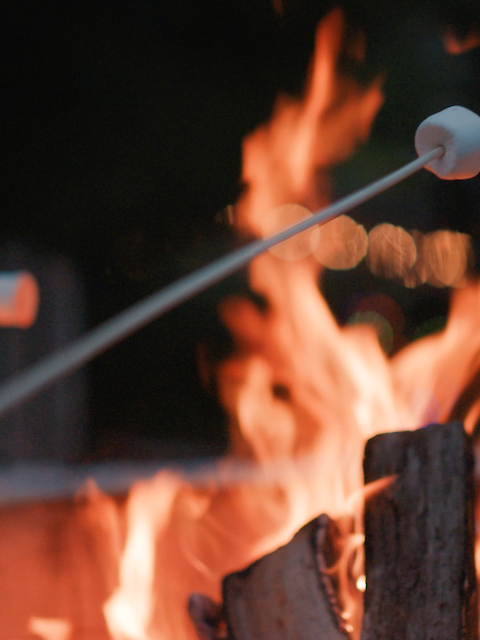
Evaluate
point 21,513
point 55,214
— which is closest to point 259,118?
point 55,214

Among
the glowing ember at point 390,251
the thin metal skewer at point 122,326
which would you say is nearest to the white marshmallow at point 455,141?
the thin metal skewer at point 122,326

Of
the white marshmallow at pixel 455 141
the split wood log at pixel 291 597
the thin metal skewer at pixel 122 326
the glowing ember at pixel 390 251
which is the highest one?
the glowing ember at pixel 390 251

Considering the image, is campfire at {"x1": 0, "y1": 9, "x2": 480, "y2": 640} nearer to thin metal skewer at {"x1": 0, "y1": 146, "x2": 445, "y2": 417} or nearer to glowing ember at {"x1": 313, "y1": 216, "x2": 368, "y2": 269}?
thin metal skewer at {"x1": 0, "y1": 146, "x2": 445, "y2": 417}

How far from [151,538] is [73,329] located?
266 cm

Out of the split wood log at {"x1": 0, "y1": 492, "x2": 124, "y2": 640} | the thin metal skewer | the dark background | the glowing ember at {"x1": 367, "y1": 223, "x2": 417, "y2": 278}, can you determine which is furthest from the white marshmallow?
the glowing ember at {"x1": 367, "y1": 223, "x2": 417, "y2": 278}

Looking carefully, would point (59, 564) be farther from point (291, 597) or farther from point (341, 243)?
point (341, 243)

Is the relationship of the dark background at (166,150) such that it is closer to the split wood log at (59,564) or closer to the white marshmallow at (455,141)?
the split wood log at (59,564)

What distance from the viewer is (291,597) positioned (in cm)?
104

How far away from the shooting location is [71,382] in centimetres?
402

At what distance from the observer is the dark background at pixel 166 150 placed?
141 inches

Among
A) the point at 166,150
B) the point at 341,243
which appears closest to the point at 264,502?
the point at 341,243

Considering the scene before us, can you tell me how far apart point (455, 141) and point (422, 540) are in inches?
21.7

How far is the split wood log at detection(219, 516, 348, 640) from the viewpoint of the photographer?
1014mm

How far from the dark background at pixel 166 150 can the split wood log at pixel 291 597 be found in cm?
276
